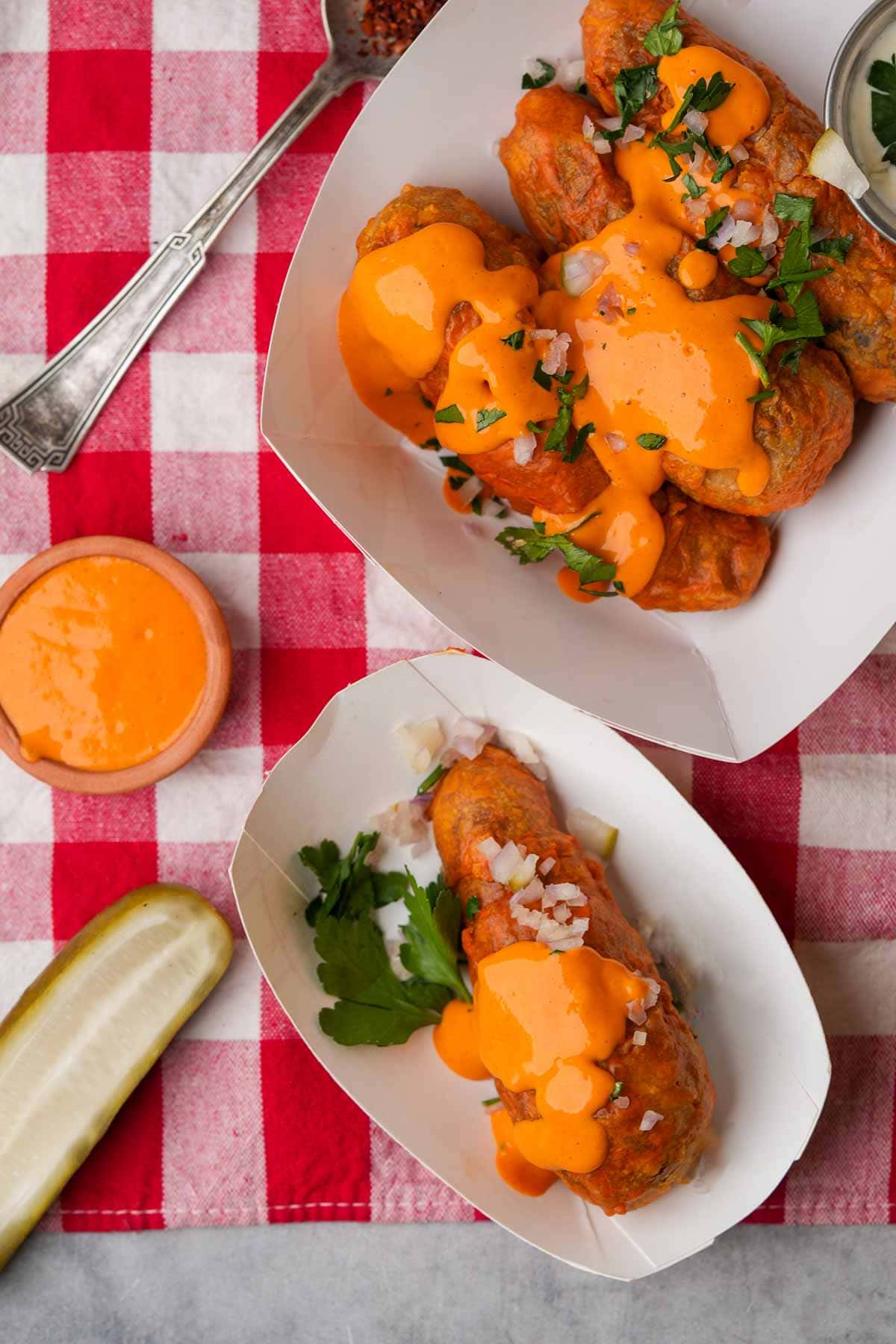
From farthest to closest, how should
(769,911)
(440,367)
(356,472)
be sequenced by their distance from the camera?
1. (769,911)
2. (356,472)
3. (440,367)

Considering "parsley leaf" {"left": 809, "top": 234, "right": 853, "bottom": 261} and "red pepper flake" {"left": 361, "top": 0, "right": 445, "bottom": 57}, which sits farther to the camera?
"red pepper flake" {"left": 361, "top": 0, "right": 445, "bottom": 57}

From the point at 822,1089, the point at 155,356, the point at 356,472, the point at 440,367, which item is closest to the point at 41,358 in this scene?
the point at 155,356

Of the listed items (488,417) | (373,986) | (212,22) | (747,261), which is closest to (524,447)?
(488,417)

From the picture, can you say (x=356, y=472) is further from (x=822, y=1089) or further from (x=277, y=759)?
(x=822, y=1089)

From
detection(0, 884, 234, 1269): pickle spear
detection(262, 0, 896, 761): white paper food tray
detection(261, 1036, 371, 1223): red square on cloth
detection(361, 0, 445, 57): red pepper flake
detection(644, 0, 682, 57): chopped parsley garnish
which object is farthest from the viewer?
detection(261, 1036, 371, 1223): red square on cloth

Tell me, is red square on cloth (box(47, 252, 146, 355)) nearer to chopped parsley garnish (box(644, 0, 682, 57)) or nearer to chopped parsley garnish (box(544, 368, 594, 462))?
chopped parsley garnish (box(544, 368, 594, 462))

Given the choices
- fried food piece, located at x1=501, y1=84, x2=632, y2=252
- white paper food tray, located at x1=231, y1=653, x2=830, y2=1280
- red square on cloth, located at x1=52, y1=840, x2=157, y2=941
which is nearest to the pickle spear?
red square on cloth, located at x1=52, y1=840, x2=157, y2=941

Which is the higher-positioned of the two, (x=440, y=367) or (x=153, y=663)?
(x=440, y=367)
